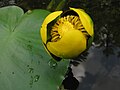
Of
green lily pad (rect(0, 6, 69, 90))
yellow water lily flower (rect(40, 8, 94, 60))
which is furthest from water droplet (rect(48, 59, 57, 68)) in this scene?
yellow water lily flower (rect(40, 8, 94, 60))

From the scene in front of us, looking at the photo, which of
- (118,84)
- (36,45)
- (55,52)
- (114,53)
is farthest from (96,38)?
(55,52)

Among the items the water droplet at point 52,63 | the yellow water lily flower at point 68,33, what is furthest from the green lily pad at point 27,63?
the yellow water lily flower at point 68,33

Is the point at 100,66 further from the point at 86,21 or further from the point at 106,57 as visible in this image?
the point at 86,21

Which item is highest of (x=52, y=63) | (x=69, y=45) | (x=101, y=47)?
(x=69, y=45)

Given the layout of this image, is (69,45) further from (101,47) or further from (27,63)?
(101,47)

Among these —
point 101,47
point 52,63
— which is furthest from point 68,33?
point 101,47

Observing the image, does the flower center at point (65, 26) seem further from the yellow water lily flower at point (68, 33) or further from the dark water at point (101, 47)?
the dark water at point (101, 47)

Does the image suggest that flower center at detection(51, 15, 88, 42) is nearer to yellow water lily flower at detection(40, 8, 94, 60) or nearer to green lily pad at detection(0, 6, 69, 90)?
yellow water lily flower at detection(40, 8, 94, 60)

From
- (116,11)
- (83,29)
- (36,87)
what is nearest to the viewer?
(83,29)
